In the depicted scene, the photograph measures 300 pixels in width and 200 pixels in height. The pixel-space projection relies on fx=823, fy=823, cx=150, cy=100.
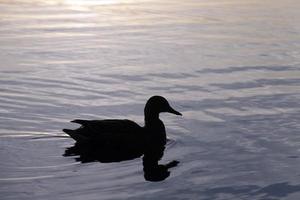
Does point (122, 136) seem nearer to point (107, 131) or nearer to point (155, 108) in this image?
point (107, 131)

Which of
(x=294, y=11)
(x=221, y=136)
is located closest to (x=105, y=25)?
(x=294, y=11)

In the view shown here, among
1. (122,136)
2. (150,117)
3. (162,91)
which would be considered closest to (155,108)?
(150,117)

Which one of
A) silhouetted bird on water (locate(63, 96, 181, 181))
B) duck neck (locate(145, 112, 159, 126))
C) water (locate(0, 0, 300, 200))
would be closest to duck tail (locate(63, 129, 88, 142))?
silhouetted bird on water (locate(63, 96, 181, 181))

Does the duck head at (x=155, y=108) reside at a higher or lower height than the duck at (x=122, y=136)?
higher

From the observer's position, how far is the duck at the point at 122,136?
13.3 metres

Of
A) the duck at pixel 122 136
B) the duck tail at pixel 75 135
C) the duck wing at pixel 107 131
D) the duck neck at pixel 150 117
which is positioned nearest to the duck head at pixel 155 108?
the duck neck at pixel 150 117

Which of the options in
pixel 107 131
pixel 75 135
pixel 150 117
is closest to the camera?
pixel 75 135

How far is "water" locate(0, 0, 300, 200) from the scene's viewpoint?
37.7 feet

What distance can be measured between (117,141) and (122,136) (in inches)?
5.0

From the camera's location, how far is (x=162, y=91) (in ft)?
57.1

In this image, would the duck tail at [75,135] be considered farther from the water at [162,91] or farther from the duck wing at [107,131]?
the water at [162,91]

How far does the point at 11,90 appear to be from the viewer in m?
17.1

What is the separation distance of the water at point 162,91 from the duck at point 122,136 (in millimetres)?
303

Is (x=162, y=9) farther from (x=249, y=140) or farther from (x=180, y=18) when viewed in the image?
(x=249, y=140)
